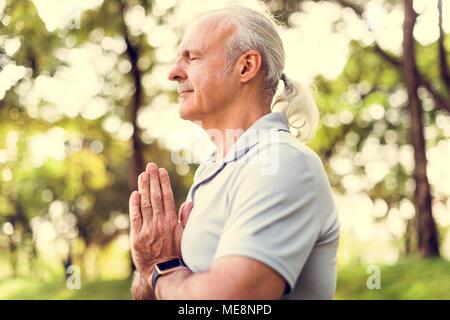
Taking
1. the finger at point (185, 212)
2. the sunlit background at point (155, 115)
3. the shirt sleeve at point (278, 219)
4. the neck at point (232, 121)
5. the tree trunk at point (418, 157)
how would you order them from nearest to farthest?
the shirt sleeve at point (278, 219) → the finger at point (185, 212) → the neck at point (232, 121) → the tree trunk at point (418, 157) → the sunlit background at point (155, 115)

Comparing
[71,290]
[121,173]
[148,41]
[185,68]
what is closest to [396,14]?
[148,41]

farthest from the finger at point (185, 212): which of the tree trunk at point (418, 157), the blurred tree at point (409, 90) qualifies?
the tree trunk at point (418, 157)

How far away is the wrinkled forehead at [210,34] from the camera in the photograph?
157 cm

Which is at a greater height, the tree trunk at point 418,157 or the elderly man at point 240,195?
the tree trunk at point 418,157

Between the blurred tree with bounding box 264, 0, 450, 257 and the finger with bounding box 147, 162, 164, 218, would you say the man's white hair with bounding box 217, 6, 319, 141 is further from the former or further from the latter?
the blurred tree with bounding box 264, 0, 450, 257

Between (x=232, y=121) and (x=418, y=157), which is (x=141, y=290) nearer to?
(x=232, y=121)

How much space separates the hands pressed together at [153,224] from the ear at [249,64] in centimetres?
32

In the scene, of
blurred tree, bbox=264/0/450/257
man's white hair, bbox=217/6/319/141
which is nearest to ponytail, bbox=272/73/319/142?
man's white hair, bbox=217/6/319/141

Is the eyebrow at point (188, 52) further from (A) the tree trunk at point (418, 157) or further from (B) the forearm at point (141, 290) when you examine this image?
(A) the tree trunk at point (418, 157)

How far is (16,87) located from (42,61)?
83cm

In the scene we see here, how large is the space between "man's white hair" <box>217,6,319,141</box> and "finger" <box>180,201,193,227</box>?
0.35 meters

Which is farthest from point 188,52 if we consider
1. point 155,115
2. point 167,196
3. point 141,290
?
point 155,115

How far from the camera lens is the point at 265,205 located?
120 cm

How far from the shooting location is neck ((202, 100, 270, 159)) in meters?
1.59
